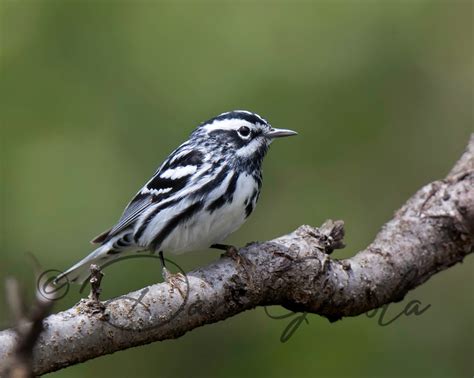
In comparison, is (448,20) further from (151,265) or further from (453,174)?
(151,265)

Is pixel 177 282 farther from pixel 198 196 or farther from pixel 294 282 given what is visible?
pixel 198 196

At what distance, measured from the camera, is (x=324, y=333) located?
17.2ft

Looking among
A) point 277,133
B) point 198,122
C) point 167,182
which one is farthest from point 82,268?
point 277,133

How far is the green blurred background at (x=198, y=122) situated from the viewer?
16.6 feet

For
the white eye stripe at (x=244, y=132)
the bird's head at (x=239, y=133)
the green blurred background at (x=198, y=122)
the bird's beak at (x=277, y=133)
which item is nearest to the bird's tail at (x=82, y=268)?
the green blurred background at (x=198, y=122)

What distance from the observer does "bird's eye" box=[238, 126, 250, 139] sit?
4680 mm

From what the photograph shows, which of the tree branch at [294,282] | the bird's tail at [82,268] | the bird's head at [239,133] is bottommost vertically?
the bird's tail at [82,268]

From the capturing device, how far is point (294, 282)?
3.73m

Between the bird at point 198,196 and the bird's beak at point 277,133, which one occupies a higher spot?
the bird's beak at point 277,133

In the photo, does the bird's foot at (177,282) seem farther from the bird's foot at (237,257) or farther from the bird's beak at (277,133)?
the bird's beak at (277,133)

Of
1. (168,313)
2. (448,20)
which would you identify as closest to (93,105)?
(168,313)

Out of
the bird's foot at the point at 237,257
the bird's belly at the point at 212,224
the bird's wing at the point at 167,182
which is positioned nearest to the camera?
the bird's foot at the point at 237,257

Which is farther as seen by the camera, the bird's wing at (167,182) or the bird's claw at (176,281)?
the bird's wing at (167,182)

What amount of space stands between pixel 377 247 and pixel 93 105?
213 cm
